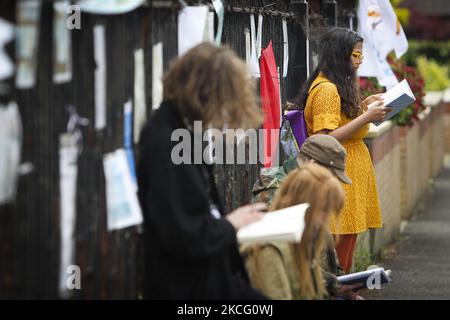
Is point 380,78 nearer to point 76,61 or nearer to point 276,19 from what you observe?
point 276,19

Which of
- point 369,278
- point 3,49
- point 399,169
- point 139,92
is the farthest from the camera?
point 399,169

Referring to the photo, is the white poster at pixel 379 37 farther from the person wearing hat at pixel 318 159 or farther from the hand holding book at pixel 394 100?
the person wearing hat at pixel 318 159

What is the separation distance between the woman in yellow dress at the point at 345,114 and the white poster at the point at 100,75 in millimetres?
2669

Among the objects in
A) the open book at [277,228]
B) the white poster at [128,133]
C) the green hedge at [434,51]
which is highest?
the green hedge at [434,51]

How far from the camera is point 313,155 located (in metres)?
6.11

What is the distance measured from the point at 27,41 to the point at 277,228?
1.26 m

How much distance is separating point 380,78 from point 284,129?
317cm

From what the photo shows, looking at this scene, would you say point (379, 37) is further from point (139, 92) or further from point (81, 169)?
point (81, 169)

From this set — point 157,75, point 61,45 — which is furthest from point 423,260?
point 61,45

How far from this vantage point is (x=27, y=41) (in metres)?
Answer: 3.94

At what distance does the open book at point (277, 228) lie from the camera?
4.45 metres

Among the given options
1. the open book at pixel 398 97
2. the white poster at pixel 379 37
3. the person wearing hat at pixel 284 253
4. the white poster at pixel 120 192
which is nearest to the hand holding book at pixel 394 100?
the open book at pixel 398 97

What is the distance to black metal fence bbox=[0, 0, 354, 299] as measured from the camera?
4.03 m

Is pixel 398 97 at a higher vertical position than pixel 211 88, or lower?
lower
